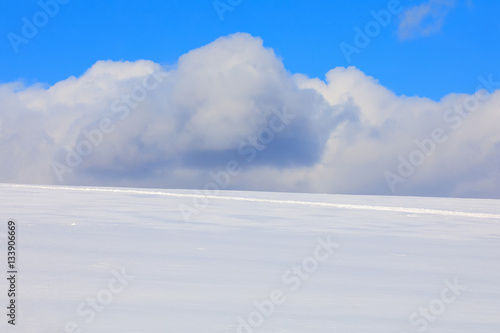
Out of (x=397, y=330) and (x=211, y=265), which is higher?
(x=211, y=265)

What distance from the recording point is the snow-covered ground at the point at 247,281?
200 inches

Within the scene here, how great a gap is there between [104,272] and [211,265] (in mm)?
1498

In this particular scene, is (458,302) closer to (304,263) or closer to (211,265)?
(304,263)

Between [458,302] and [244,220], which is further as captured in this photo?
[244,220]

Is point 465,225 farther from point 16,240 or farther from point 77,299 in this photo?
point 77,299

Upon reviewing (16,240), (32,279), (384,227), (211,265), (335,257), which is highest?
(384,227)

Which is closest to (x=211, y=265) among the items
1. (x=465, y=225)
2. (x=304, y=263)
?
(x=304, y=263)

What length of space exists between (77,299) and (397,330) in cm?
305

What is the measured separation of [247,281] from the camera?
684cm

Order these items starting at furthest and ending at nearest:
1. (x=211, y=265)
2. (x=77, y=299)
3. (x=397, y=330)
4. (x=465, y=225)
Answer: (x=465, y=225), (x=211, y=265), (x=77, y=299), (x=397, y=330)

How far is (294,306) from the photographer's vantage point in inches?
223

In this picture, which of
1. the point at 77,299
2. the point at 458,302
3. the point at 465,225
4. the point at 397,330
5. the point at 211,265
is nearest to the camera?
the point at 397,330

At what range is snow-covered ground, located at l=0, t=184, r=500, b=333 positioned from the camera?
16.6 ft

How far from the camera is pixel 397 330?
16.4 feet
